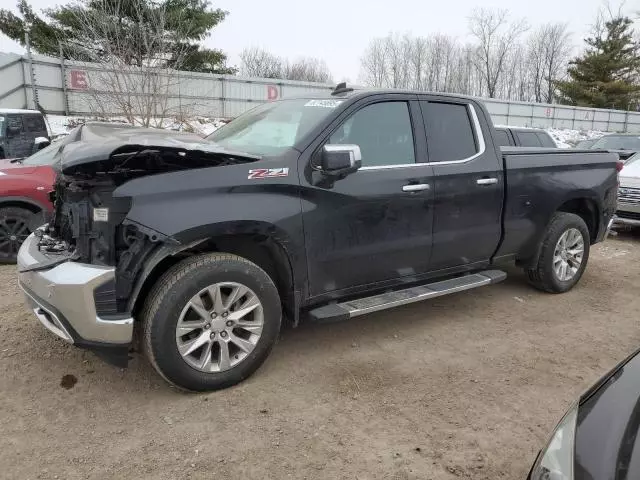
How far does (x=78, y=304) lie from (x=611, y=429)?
2.59 meters

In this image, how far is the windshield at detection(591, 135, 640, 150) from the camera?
44.2 feet

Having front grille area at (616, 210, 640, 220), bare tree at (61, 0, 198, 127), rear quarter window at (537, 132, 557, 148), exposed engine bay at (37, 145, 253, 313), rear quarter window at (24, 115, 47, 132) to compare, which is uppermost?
bare tree at (61, 0, 198, 127)

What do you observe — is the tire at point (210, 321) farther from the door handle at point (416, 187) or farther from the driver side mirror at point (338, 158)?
the door handle at point (416, 187)

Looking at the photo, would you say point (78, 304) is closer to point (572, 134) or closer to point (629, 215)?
point (629, 215)

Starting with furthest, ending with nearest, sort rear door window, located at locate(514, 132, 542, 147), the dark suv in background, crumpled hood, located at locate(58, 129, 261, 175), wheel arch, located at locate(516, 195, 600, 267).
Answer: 1. rear door window, located at locate(514, 132, 542, 147)
2. the dark suv in background
3. wheel arch, located at locate(516, 195, 600, 267)
4. crumpled hood, located at locate(58, 129, 261, 175)

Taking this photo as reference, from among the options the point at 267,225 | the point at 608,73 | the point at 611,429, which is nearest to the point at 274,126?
the point at 267,225

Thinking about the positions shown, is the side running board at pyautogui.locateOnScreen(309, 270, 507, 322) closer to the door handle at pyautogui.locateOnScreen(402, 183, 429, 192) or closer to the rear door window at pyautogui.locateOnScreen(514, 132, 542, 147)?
the door handle at pyautogui.locateOnScreen(402, 183, 429, 192)

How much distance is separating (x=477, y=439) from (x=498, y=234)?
2.20 m

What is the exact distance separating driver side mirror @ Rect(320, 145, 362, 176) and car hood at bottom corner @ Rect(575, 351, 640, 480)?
1925 millimetres

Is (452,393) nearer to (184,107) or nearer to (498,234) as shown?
(498,234)

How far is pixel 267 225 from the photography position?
320 centimetres

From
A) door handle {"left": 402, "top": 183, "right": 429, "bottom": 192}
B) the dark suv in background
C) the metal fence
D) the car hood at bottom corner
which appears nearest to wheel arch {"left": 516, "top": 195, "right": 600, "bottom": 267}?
door handle {"left": 402, "top": 183, "right": 429, "bottom": 192}

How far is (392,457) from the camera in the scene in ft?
8.57

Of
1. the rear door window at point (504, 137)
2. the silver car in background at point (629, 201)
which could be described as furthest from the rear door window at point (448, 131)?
the rear door window at point (504, 137)
